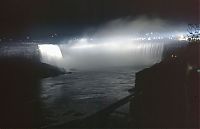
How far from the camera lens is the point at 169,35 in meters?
3.25

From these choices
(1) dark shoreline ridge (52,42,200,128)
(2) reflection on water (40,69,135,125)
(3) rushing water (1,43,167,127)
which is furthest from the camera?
(2) reflection on water (40,69,135,125)

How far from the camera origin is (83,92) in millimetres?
5234

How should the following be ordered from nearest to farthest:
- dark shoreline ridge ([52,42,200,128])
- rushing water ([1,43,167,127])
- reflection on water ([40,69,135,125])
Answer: dark shoreline ridge ([52,42,200,128])
rushing water ([1,43,167,127])
reflection on water ([40,69,135,125])

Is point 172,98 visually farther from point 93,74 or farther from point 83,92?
point 83,92

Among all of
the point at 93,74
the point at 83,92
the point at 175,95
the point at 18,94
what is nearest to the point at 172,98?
the point at 175,95

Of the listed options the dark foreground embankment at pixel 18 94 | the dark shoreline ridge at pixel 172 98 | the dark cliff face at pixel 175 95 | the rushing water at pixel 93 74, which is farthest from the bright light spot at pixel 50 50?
the dark cliff face at pixel 175 95

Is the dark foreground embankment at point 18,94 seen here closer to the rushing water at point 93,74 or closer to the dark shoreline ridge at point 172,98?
the rushing water at point 93,74

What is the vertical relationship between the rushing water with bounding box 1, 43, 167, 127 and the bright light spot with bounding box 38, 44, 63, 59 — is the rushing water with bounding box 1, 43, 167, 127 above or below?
below

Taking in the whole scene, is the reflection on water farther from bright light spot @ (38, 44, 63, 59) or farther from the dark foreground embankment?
bright light spot @ (38, 44, 63, 59)

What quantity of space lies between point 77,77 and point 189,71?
2.20 meters

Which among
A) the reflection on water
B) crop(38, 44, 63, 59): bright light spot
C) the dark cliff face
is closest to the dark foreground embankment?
the reflection on water

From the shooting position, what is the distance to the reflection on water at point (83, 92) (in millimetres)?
4270

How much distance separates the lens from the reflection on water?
168 inches

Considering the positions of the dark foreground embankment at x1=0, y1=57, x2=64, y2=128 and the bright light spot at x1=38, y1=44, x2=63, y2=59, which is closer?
the bright light spot at x1=38, y1=44, x2=63, y2=59
